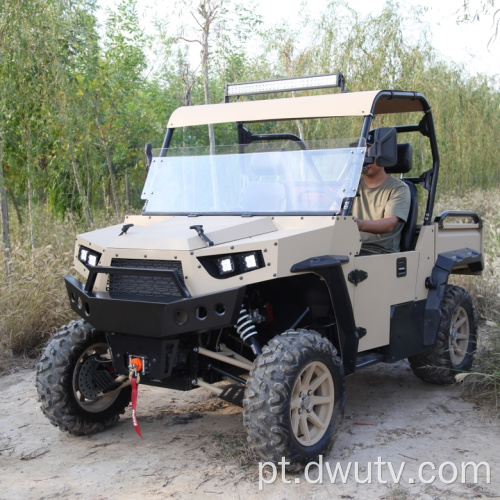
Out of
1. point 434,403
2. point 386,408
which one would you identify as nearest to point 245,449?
point 386,408

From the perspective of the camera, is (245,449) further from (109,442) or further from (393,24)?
(393,24)

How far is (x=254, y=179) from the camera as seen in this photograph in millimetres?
4750

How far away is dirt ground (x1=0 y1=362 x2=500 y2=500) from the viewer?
12.5 ft

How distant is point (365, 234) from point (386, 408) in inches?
50.1

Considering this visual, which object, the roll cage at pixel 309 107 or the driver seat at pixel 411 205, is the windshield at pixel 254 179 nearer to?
the roll cage at pixel 309 107

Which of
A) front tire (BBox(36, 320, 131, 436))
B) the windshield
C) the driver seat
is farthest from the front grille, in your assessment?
the driver seat

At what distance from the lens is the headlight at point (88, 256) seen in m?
4.43

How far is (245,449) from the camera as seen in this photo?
4.30m

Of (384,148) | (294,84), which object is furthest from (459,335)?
(294,84)

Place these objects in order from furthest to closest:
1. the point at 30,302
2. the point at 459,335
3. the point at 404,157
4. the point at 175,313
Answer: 1. the point at 30,302
2. the point at 459,335
3. the point at 404,157
4. the point at 175,313

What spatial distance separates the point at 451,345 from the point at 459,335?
206 mm

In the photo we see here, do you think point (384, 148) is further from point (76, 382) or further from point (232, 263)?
point (76, 382)

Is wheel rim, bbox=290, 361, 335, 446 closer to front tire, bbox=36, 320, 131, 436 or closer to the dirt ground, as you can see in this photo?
the dirt ground

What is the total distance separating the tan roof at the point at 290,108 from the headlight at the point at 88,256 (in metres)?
1.25
